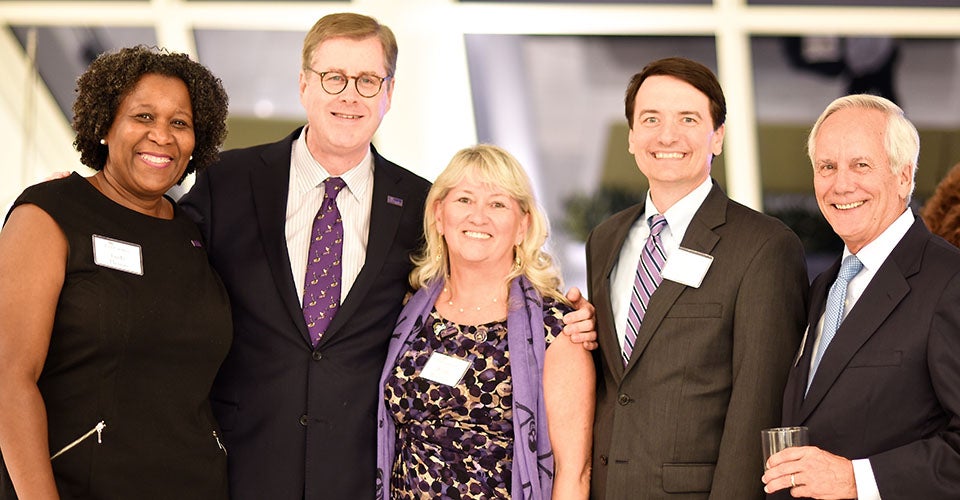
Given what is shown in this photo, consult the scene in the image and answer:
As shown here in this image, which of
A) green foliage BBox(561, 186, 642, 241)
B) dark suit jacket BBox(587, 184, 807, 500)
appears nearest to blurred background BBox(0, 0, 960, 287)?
green foliage BBox(561, 186, 642, 241)

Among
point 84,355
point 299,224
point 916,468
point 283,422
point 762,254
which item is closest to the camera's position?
point 916,468

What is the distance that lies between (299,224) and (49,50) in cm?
521

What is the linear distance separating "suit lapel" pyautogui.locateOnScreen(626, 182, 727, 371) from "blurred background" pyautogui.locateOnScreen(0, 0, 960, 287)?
437 centimetres

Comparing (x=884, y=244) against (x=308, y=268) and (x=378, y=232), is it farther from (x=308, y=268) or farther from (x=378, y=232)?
(x=308, y=268)

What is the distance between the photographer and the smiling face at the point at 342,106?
11.0 feet

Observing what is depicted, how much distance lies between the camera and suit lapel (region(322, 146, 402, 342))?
3187mm

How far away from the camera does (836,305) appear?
106 inches

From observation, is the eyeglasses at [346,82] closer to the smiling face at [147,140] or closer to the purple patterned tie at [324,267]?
the purple patterned tie at [324,267]

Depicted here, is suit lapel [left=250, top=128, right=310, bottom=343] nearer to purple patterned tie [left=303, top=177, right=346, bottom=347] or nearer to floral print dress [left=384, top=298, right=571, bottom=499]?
purple patterned tie [left=303, top=177, right=346, bottom=347]

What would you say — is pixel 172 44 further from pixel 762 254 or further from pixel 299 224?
pixel 762 254

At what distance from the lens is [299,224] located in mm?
3336

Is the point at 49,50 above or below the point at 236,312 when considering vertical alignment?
above

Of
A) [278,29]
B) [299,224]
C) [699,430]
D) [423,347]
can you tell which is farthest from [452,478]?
[278,29]

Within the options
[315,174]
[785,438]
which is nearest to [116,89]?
[315,174]
